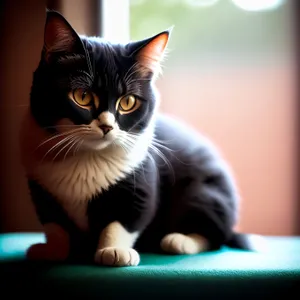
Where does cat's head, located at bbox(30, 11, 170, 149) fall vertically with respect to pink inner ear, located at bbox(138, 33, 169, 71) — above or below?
below

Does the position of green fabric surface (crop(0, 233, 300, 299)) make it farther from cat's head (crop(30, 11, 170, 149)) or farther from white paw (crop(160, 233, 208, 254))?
cat's head (crop(30, 11, 170, 149))

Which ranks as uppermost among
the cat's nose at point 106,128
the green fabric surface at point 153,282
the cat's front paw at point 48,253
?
the cat's nose at point 106,128

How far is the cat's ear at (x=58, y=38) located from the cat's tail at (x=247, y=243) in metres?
0.66

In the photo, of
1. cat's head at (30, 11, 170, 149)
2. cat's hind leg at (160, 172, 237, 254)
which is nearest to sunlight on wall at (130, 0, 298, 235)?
cat's hind leg at (160, 172, 237, 254)

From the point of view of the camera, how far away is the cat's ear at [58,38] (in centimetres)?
102

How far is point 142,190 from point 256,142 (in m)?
0.67

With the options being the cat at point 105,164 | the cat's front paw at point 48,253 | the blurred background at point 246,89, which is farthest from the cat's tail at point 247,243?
the cat's front paw at point 48,253

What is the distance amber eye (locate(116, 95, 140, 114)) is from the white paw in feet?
1.16

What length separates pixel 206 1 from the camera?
5.39 ft

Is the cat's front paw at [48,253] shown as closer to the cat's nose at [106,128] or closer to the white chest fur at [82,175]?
the white chest fur at [82,175]

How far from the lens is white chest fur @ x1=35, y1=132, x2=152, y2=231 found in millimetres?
1128

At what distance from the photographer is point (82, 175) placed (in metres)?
1.13

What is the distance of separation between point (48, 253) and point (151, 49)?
1.80 feet

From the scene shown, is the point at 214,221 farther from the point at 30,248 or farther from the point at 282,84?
the point at 282,84
